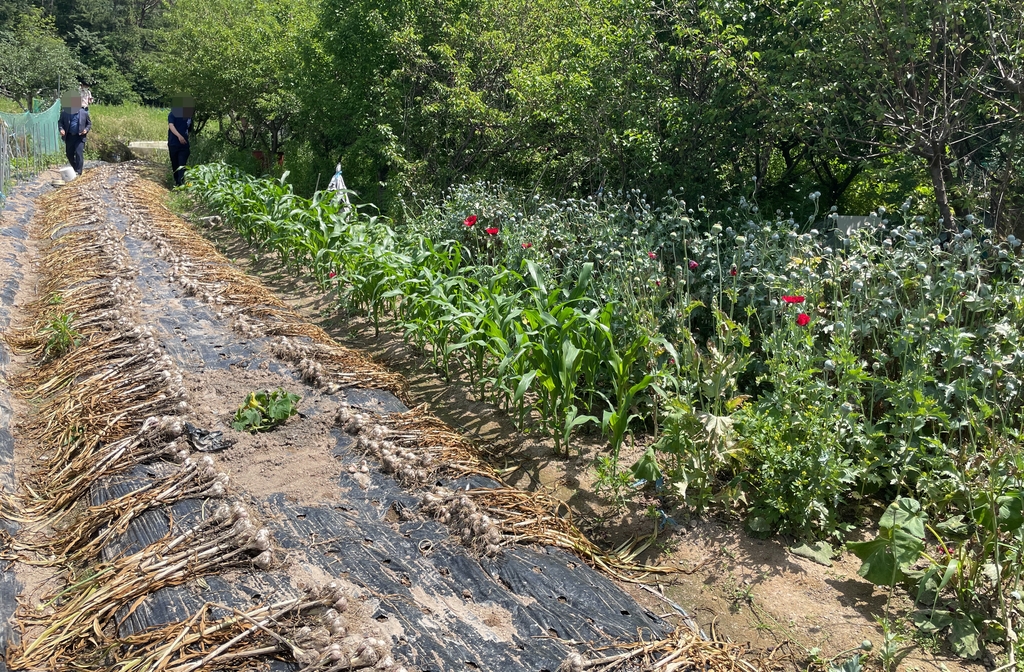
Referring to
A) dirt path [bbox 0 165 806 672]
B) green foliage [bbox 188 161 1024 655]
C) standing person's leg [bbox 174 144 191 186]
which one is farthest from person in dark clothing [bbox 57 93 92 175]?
green foliage [bbox 188 161 1024 655]

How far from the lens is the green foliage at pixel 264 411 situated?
3666 mm

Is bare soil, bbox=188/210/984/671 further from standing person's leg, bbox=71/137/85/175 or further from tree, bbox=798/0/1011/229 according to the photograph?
standing person's leg, bbox=71/137/85/175

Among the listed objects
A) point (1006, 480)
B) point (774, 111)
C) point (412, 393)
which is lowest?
point (412, 393)

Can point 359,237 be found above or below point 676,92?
below

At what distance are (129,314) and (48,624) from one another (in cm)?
319

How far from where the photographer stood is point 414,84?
32.4ft

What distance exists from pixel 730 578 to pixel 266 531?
164cm

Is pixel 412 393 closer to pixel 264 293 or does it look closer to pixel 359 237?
pixel 359 237

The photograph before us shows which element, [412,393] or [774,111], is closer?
[412,393]

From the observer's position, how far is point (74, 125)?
14.1 m

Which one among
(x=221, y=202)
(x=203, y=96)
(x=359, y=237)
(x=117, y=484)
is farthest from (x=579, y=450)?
(x=203, y=96)

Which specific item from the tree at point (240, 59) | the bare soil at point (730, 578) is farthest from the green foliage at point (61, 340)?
the tree at point (240, 59)

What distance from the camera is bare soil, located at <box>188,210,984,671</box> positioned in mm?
2541

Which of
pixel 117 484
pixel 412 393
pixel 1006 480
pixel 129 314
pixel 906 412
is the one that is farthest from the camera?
pixel 129 314
